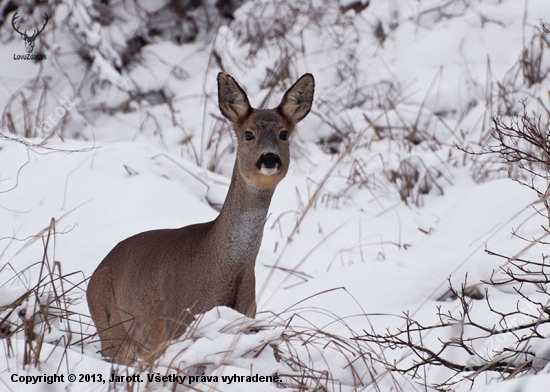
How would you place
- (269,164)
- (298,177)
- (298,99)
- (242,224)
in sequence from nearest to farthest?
(269,164)
(242,224)
(298,99)
(298,177)

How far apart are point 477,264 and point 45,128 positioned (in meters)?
5.13

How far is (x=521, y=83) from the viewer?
841cm

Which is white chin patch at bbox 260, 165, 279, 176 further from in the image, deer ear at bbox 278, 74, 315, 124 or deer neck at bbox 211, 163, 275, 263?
deer ear at bbox 278, 74, 315, 124

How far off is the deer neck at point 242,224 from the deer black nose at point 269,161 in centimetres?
15

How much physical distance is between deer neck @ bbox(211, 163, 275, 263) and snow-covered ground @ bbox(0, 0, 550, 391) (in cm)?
21

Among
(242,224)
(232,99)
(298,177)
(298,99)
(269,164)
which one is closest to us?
(269,164)

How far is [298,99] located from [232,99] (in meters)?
0.36

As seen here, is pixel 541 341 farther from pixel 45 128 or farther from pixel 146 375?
pixel 45 128

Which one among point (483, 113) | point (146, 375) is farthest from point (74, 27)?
point (146, 375)

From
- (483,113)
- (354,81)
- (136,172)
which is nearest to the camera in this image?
(136,172)

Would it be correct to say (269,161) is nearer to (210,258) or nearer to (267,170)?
(267,170)

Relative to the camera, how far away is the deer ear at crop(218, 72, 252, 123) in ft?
13.4

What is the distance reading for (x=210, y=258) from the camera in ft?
12.7

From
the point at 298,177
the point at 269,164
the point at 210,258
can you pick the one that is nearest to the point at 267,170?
the point at 269,164
